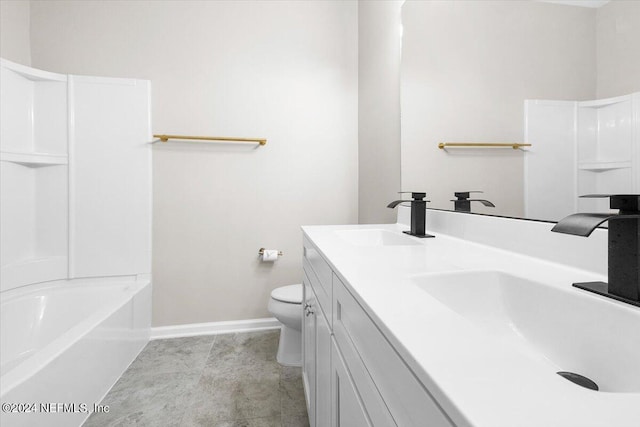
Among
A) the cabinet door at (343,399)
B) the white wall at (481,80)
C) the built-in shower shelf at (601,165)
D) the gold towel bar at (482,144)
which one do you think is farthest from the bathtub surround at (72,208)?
the built-in shower shelf at (601,165)

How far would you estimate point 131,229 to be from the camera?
6.91ft

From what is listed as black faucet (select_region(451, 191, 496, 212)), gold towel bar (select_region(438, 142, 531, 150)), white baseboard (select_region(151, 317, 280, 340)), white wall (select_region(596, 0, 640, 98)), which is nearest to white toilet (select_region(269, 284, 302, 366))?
white baseboard (select_region(151, 317, 280, 340))

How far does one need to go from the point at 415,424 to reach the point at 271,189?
2039mm

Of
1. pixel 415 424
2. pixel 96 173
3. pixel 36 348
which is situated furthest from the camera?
pixel 96 173

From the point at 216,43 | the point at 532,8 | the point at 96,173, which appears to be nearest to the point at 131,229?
the point at 96,173

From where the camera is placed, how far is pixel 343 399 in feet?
2.24

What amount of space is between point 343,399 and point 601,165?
2.65 ft

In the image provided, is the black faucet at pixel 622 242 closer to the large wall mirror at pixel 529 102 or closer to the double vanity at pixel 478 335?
the double vanity at pixel 478 335

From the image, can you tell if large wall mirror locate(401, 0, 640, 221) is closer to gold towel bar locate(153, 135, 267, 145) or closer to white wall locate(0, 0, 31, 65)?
gold towel bar locate(153, 135, 267, 145)

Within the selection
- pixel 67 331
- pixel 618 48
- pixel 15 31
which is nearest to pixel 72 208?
pixel 67 331

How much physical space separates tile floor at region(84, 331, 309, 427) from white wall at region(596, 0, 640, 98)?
1.58 metres

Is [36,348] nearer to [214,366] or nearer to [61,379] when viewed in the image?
[61,379]

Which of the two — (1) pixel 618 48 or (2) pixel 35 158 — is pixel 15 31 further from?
(1) pixel 618 48

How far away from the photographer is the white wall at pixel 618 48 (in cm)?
62
